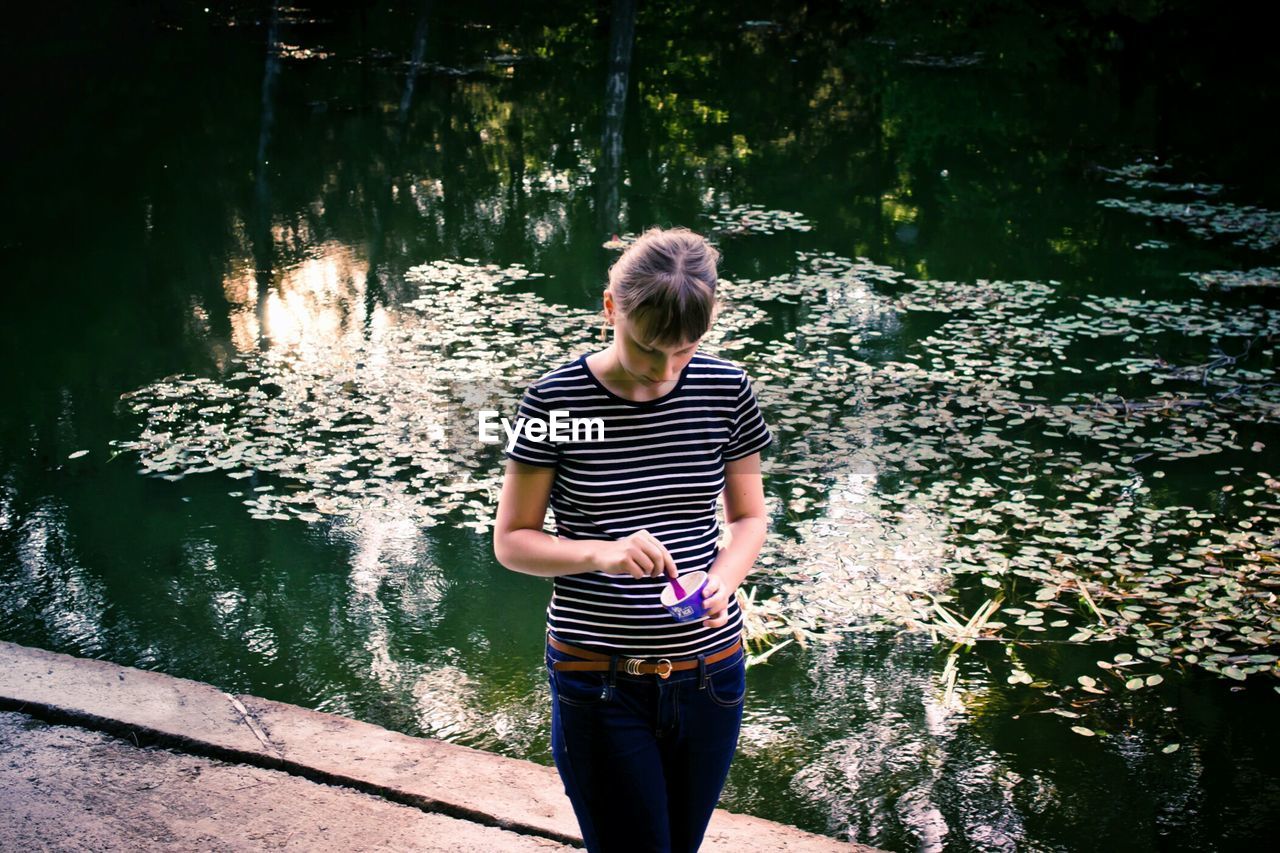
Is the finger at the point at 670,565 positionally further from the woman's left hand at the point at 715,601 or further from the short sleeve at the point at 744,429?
the short sleeve at the point at 744,429

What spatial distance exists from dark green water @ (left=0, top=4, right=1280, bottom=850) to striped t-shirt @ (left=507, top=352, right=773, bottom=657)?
1.93 metres

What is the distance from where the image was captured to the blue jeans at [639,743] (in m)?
1.86

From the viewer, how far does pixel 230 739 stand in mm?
3170

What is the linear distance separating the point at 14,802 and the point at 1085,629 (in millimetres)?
3576

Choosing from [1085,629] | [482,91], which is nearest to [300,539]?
[1085,629]

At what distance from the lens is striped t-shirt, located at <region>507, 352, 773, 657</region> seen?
1.87 m

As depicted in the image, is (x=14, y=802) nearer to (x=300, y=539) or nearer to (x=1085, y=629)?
(x=300, y=539)

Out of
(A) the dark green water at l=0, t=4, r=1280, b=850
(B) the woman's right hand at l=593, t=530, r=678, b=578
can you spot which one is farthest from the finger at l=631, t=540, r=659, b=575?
(A) the dark green water at l=0, t=4, r=1280, b=850

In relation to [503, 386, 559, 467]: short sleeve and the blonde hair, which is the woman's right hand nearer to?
[503, 386, 559, 467]: short sleeve

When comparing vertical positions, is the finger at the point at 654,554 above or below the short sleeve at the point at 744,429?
below

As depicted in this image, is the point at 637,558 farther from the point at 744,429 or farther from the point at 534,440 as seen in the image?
the point at 744,429

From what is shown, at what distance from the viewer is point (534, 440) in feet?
6.08

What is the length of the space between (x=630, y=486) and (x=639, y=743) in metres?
0.40
